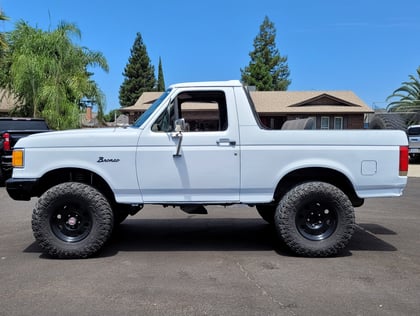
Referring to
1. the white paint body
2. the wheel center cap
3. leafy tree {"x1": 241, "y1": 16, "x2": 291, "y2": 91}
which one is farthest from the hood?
leafy tree {"x1": 241, "y1": 16, "x2": 291, "y2": 91}

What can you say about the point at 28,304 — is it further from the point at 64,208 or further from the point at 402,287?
the point at 402,287

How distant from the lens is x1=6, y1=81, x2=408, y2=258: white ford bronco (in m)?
5.70

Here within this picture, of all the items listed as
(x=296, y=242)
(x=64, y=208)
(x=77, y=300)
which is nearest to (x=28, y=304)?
(x=77, y=300)

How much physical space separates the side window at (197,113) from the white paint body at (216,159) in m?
0.13

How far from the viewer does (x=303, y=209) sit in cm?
586

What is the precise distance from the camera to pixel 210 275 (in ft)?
16.6

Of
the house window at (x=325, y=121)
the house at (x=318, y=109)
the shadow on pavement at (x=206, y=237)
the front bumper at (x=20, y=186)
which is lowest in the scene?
the shadow on pavement at (x=206, y=237)

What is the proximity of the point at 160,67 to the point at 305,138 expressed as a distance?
67.4m

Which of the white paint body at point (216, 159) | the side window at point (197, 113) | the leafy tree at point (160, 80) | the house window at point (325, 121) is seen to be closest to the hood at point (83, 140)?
the white paint body at point (216, 159)

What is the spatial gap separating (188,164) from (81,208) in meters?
1.49

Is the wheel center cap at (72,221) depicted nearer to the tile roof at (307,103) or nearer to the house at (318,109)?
the house at (318,109)

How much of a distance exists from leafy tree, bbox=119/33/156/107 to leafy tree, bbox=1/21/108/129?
131 ft

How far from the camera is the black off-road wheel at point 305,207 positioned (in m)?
5.76

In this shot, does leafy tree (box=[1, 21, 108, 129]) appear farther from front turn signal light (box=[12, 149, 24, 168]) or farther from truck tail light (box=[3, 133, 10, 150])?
front turn signal light (box=[12, 149, 24, 168])
